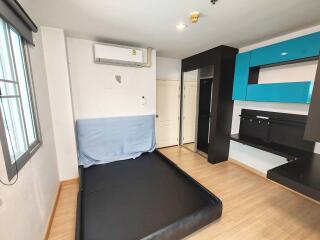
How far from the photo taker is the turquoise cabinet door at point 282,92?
2025mm

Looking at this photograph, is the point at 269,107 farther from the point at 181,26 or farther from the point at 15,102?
the point at 15,102

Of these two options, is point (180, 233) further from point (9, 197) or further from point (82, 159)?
point (82, 159)

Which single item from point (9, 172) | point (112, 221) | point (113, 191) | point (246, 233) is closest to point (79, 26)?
point (9, 172)

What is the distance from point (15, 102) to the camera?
1.41 m

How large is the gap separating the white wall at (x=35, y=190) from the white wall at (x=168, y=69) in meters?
2.48

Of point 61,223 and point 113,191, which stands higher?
point 113,191

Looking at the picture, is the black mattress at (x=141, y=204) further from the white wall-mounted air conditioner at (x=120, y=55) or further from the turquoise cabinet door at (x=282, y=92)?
the white wall-mounted air conditioner at (x=120, y=55)

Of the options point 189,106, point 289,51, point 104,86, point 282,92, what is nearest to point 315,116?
point 282,92

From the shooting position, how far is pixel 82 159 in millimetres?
2727

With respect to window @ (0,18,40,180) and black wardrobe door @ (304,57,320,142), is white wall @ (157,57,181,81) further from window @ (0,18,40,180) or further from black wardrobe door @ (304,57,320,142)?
black wardrobe door @ (304,57,320,142)

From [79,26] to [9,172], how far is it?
2.09 m

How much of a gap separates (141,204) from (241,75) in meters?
2.81

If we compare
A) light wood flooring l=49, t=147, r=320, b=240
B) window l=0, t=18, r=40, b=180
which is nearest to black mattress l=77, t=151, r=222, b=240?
light wood flooring l=49, t=147, r=320, b=240

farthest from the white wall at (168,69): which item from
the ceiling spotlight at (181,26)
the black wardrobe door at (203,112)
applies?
the ceiling spotlight at (181,26)
